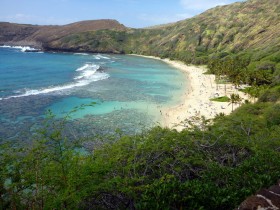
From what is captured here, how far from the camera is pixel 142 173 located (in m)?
18.1

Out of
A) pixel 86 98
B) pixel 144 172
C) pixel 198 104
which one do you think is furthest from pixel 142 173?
pixel 86 98

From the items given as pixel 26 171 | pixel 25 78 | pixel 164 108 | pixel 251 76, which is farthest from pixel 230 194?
pixel 25 78

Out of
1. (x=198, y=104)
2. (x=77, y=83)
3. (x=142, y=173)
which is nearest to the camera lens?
(x=142, y=173)

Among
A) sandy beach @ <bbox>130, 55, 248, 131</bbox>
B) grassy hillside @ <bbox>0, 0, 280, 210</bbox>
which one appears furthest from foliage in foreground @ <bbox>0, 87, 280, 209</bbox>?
sandy beach @ <bbox>130, 55, 248, 131</bbox>

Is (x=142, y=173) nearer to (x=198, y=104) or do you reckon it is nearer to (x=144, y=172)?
(x=144, y=172)

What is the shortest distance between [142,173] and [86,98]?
5037 cm

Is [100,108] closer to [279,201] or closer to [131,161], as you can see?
[131,161]

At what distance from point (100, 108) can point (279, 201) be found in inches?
1909

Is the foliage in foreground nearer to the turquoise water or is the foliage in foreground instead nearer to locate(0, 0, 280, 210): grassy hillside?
locate(0, 0, 280, 210): grassy hillside

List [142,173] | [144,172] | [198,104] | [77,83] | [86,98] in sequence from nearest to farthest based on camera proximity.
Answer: [144,172] < [142,173] < [198,104] < [86,98] < [77,83]

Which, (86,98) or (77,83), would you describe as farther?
(77,83)

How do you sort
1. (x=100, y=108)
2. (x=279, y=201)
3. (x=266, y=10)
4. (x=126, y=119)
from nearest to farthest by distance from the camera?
1. (x=279, y=201)
2. (x=126, y=119)
3. (x=100, y=108)
4. (x=266, y=10)

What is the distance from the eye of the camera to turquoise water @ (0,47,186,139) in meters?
47.6

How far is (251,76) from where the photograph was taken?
7744 cm
